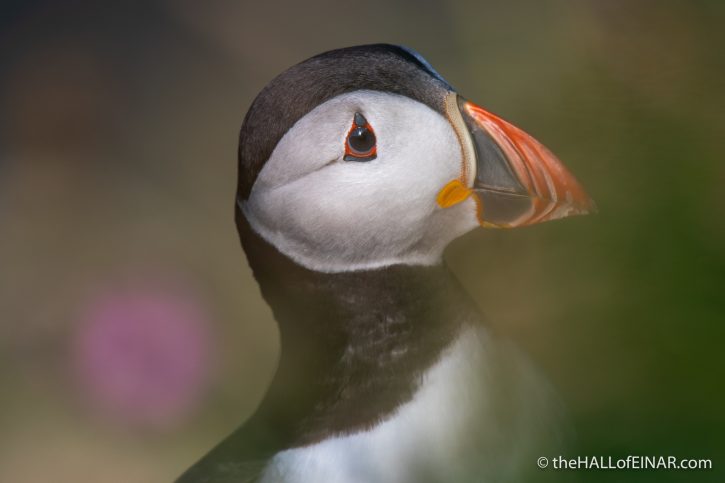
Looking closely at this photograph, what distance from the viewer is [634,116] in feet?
0.95

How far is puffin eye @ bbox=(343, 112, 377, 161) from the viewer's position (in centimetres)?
117

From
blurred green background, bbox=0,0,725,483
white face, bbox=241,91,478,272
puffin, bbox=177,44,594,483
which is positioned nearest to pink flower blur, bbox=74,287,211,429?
blurred green background, bbox=0,0,725,483

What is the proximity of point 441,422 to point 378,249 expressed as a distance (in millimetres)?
281

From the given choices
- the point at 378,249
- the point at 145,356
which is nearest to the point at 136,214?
the point at 145,356

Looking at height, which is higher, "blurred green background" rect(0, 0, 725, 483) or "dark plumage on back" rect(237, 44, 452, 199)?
"dark plumage on back" rect(237, 44, 452, 199)

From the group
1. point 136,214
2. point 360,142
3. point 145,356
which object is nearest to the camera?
point 360,142

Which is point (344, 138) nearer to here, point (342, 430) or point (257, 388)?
point (342, 430)

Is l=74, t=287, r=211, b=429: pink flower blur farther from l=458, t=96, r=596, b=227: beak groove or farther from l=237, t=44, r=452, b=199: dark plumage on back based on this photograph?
l=458, t=96, r=596, b=227: beak groove

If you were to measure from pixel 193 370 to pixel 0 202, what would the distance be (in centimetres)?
97

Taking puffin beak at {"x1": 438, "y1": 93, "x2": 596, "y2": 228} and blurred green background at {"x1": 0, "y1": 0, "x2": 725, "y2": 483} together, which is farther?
blurred green background at {"x1": 0, "y1": 0, "x2": 725, "y2": 483}

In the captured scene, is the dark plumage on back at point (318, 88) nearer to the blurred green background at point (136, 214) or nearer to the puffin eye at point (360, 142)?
the puffin eye at point (360, 142)

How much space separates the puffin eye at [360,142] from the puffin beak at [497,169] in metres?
0.14

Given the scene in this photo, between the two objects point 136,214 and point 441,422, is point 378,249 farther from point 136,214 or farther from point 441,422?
point 136,214

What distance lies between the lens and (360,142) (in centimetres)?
117
